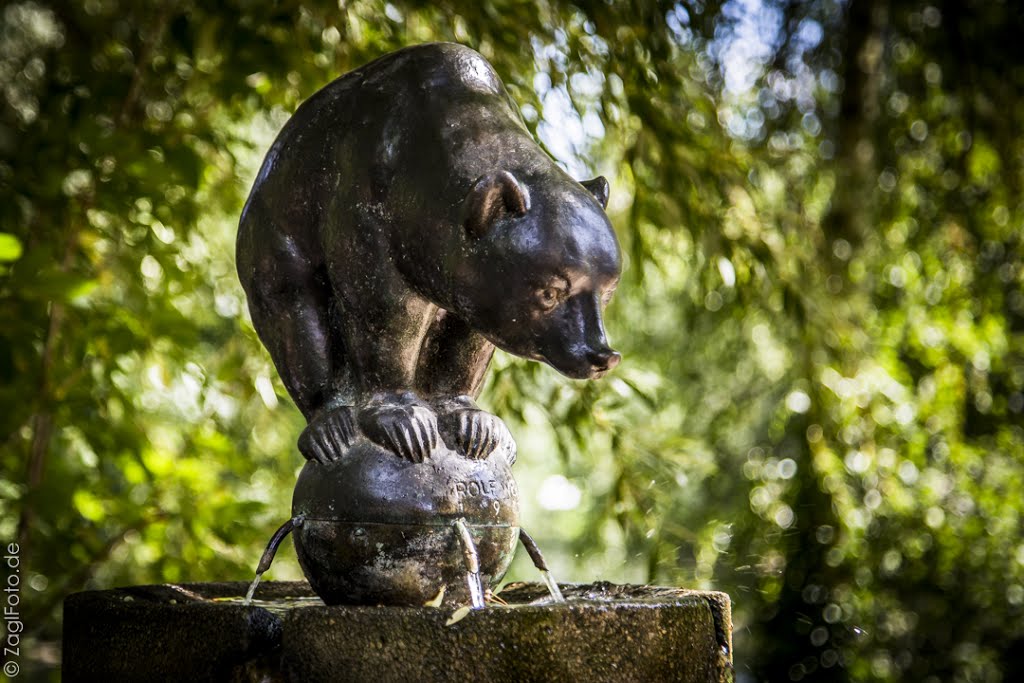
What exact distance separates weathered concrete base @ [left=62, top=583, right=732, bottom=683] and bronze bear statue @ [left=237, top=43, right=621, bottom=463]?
0.26 metres

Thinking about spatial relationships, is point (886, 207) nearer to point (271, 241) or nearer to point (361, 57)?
point (361, 57)

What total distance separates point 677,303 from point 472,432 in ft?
11.0

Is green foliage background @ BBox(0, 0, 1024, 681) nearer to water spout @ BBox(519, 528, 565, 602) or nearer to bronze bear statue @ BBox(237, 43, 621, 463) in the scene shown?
bronze bear statue @ BBox(237, 43, 621, 463)

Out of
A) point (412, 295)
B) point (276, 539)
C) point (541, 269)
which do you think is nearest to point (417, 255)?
point (412, 295)

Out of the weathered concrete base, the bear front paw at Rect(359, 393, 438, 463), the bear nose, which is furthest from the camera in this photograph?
the bear front paw at Rect(359, 393, 438, 463)

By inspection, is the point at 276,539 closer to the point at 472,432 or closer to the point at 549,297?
the point at 472,432

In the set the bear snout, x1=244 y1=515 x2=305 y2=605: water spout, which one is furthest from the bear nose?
x1=244 y1=515 x2=305 y2=605: water spout

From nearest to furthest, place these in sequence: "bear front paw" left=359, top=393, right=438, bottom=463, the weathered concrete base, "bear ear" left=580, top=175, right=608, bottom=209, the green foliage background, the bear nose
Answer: the weathered concrete base < the bear nose < "bear front paw" left=359, top=393, right=438, bottom=463 < "bear ear" left=580, top=175, right=608, bottom=209 < the green foliage background

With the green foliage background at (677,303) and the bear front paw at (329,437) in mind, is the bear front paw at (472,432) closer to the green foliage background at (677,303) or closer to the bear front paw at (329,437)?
the bear front paw at (329,437)

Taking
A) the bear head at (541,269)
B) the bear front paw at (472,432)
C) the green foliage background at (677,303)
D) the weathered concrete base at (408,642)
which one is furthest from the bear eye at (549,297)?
the green foliage background at (677,303)

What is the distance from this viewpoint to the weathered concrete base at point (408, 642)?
119 centimetres

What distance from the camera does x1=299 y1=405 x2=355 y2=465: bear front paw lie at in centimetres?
145

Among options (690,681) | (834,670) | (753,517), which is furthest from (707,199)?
(834,670)

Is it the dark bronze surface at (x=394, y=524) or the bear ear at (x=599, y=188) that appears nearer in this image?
the dark bronze surface at (x=394, y=524)
